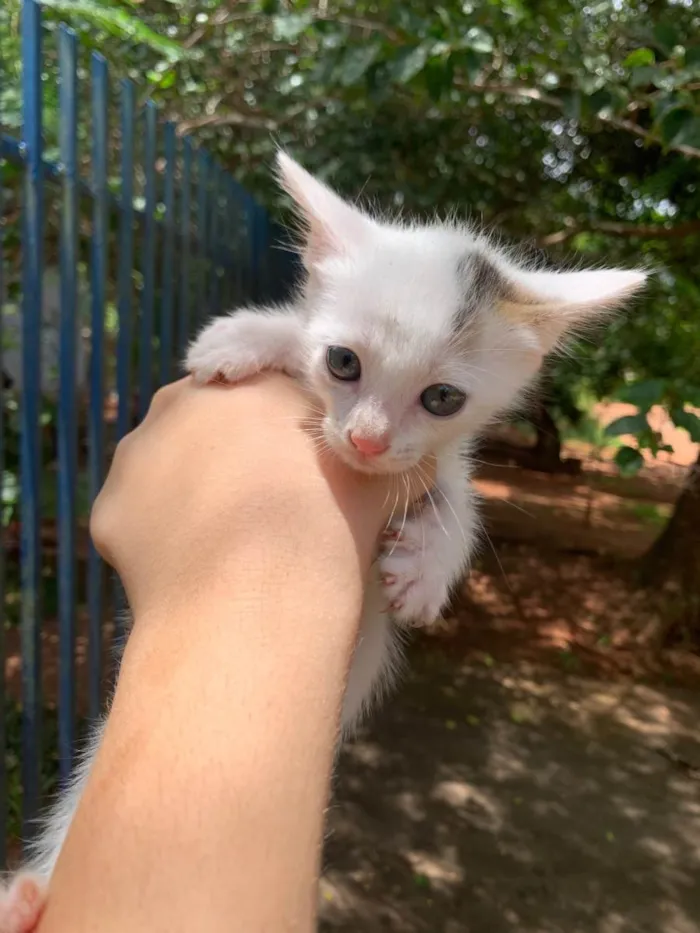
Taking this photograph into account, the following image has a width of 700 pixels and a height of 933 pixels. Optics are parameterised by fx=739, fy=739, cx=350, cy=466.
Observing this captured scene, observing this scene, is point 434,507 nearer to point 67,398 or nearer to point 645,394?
point 645,394

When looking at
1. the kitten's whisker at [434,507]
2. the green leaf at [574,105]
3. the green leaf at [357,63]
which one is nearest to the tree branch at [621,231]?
the green leaf at [574,105]

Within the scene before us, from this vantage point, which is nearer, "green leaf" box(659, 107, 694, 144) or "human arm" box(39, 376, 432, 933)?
"human arm" box(39, 376, 432, 933)

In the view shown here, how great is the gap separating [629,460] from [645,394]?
0.88 feet

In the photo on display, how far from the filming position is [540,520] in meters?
8.47

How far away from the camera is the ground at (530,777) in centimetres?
317

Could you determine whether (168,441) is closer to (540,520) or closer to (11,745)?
(11,745)

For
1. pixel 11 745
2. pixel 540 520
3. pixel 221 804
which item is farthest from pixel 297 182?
pixel 540 520

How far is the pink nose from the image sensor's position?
1428mm

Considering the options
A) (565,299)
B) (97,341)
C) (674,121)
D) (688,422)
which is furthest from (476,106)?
(565,299)

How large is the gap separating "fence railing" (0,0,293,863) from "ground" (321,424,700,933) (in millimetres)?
1567

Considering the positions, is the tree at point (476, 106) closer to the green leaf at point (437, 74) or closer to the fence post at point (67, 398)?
the green leaf at point (437, 74)

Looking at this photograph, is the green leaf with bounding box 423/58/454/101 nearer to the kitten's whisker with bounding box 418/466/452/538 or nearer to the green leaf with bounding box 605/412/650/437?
the green leaf with bounding box 605/412/650/437

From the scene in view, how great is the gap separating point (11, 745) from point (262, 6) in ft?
11.1

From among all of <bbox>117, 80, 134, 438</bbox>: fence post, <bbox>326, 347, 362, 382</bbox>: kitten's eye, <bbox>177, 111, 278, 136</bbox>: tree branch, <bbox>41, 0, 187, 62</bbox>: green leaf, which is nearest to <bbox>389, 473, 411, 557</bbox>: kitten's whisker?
<bbox>326, 347, 362, 382</bbox>: kitten's eye
